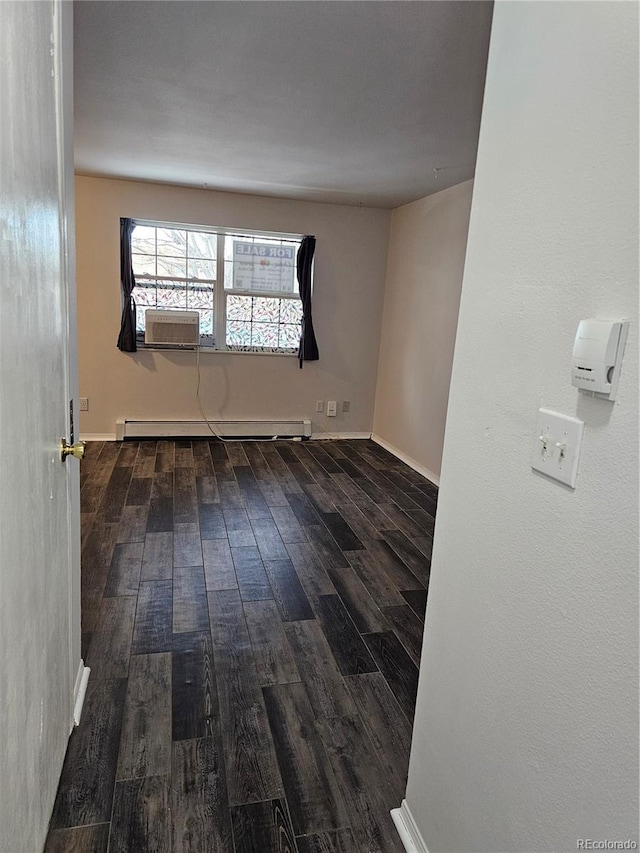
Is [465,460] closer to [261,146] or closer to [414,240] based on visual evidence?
[261,146]

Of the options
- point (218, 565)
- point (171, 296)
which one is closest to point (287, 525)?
point (218, 565)

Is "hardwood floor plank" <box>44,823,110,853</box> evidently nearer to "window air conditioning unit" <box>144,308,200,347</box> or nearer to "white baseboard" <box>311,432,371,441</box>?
"window air conditioning unit" <box>144,308,200,347</box>

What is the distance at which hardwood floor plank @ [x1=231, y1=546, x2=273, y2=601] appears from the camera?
2.55 meters

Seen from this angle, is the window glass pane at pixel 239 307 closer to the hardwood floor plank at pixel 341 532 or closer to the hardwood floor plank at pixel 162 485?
the hardwood floor plank at pixel 162 485

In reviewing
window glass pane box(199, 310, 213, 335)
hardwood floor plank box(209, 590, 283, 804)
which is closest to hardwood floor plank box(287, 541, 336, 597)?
hardwood floor plank box(209, 590, 283, 804)

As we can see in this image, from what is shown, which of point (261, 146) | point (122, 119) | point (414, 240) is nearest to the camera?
point (122, 119)

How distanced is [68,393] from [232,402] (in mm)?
3916

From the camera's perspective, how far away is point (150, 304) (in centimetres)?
507

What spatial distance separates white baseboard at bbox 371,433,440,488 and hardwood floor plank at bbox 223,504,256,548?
1.65 meters

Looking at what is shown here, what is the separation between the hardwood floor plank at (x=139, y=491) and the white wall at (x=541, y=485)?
2.78 m

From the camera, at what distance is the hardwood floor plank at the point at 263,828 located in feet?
4.46

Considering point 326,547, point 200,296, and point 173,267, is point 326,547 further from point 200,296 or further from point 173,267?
point 173,267

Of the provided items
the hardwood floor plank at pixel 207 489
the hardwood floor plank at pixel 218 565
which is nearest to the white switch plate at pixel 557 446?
the hardwood floor plank at pixel 218 565

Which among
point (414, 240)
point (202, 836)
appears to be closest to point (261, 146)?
point (414, 240)
